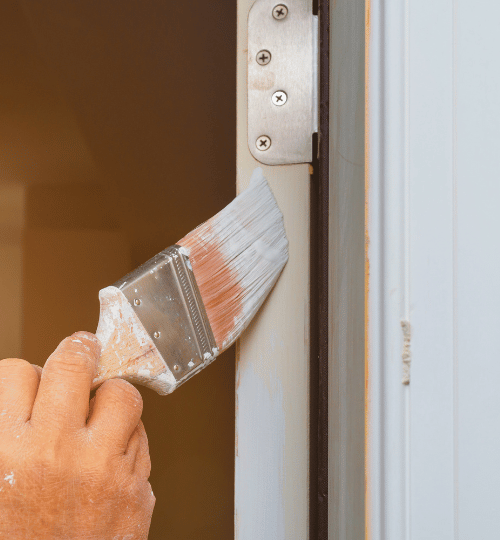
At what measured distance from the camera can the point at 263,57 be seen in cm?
48

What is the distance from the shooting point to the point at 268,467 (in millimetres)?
481

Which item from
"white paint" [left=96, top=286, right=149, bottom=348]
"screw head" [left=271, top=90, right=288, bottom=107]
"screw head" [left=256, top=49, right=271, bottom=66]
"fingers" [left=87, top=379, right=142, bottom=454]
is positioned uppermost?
"screw head" [left=256, top=49, right=271, bottom=66]

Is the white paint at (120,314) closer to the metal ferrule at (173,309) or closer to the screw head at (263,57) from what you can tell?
the metal ferrule at (173,309)

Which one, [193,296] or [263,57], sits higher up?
[263,57]

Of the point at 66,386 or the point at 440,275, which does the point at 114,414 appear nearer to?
the point at 66,386

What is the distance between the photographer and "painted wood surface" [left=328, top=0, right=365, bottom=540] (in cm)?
31

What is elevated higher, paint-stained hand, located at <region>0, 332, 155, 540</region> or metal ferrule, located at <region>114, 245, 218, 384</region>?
metal ferrule, located at <region>114, 245, 218, 384</region>

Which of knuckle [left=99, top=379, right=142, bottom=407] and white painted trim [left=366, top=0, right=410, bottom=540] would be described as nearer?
white painted trim [left=366, top=0, right=410, bottom=540]

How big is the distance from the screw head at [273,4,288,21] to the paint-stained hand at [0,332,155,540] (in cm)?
Answer: 41

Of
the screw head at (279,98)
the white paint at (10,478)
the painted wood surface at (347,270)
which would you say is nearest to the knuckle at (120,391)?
the white paint at (10,478)

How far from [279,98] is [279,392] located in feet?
1.11

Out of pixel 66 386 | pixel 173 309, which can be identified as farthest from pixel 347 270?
pixel 66 386

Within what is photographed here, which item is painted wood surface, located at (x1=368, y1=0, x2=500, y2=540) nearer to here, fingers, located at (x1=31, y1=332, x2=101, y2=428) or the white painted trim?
the white painted trim

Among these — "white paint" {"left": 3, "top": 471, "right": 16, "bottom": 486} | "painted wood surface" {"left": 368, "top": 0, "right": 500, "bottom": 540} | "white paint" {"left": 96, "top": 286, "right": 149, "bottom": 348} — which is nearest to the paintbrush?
"white paint" {"left": 96, "top": 286, "right": 149, "bottom": 348}
